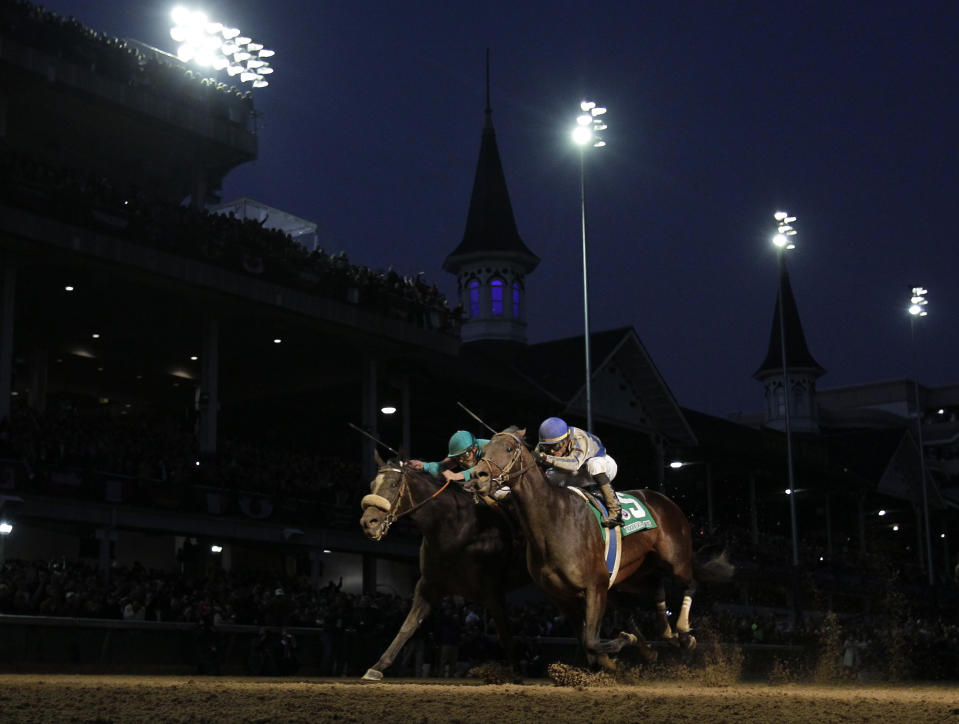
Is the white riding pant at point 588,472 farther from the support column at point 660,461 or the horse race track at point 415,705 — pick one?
the support column at point 660,461

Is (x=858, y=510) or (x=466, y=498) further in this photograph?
(x=858, y=510)

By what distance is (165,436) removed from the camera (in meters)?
30.8

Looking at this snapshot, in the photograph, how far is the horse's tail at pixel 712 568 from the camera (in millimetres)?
15406

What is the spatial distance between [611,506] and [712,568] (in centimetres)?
315

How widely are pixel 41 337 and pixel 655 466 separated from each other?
2404 centimetres

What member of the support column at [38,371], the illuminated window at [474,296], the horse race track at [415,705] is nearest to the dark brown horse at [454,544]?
the horse race track at [415,705]

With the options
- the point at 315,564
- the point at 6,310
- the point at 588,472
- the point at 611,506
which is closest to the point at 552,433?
the point at 588,472

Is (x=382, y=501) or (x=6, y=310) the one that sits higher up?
(x=6, y=310)

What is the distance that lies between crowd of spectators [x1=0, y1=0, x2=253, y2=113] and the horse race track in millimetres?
22299

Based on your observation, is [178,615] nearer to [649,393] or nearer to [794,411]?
[649,393]

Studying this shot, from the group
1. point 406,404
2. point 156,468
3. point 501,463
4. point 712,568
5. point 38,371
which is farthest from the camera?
point 406,404

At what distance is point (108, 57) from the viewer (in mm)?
31438

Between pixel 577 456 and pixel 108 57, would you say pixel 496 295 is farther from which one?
pixel 577 456

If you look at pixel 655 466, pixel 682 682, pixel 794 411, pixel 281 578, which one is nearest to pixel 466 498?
pixel 682 682
